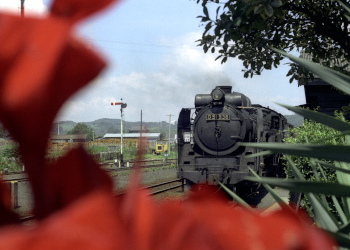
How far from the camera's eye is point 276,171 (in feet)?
41.3

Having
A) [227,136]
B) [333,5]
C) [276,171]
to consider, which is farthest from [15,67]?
[276,171]

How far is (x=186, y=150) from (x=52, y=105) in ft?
35.1

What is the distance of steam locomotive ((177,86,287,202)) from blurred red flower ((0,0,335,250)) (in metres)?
10.0

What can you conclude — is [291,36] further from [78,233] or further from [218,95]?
[78,233]

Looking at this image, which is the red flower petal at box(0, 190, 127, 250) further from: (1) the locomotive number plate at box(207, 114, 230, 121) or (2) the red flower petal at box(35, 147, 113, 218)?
(1) the locomotive number plate at box(207, 114, 230, 121)

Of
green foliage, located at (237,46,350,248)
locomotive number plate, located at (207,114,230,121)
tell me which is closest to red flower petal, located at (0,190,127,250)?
green foliage, located at (237,46,350,248)

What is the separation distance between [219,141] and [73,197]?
10.5 meters

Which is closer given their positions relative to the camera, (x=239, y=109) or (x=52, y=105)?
(x=52, y=105)

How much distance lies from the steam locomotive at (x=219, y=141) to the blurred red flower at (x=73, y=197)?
395 inches

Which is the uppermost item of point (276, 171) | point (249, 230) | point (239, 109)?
point (239, 109)

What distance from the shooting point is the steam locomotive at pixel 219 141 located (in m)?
10.4

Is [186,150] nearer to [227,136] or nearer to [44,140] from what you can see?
[227,136]

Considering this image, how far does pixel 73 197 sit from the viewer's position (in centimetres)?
20

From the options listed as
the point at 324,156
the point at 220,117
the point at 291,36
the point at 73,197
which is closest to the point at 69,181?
the point at 73,197
